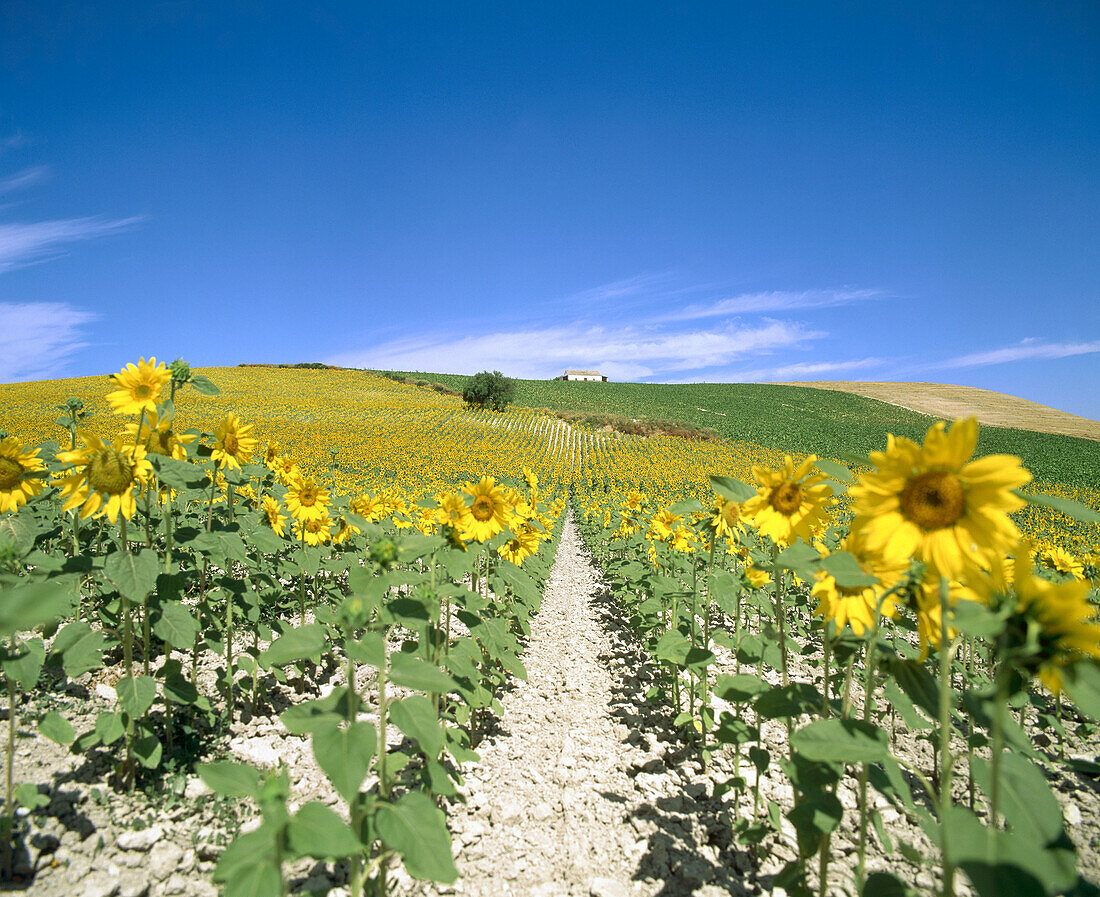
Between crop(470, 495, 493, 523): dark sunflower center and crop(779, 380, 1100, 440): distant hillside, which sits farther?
crop(779, 380, 1100, 440): distant hillside

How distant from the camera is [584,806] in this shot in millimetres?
3320

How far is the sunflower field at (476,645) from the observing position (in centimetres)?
127

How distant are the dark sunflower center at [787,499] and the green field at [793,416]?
117 feet

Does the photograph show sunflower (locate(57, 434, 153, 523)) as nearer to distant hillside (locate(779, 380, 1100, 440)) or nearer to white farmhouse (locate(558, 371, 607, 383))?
distant hillside (locate(779, 380, 1100, 440))

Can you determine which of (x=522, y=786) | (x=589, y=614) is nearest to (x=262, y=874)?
(x=522, y=786)

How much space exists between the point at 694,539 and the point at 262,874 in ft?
14.1

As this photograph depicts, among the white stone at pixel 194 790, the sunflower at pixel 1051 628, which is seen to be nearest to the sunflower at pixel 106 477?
the white stone at pixel 194 790

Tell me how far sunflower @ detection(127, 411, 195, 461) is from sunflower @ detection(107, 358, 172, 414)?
7cm

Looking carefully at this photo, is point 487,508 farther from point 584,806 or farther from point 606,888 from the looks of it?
point 606,888

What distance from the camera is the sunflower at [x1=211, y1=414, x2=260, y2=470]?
3.48 metres

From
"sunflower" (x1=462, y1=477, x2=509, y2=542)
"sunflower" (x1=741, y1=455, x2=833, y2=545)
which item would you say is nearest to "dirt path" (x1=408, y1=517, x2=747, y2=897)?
"sunflower" (x1=462, y1=477, x2=509, y2=542)

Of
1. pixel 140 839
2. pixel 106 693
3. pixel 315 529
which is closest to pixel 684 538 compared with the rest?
pixel 315 529

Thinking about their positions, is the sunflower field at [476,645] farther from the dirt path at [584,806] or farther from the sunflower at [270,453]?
the dirt path at [584,806]

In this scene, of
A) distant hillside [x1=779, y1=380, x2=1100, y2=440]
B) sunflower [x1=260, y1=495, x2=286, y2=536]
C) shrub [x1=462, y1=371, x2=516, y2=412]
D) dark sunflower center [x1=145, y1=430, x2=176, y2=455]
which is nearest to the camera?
dark sunflower center [x1=145, y1=430, x2=176, y2=455]
